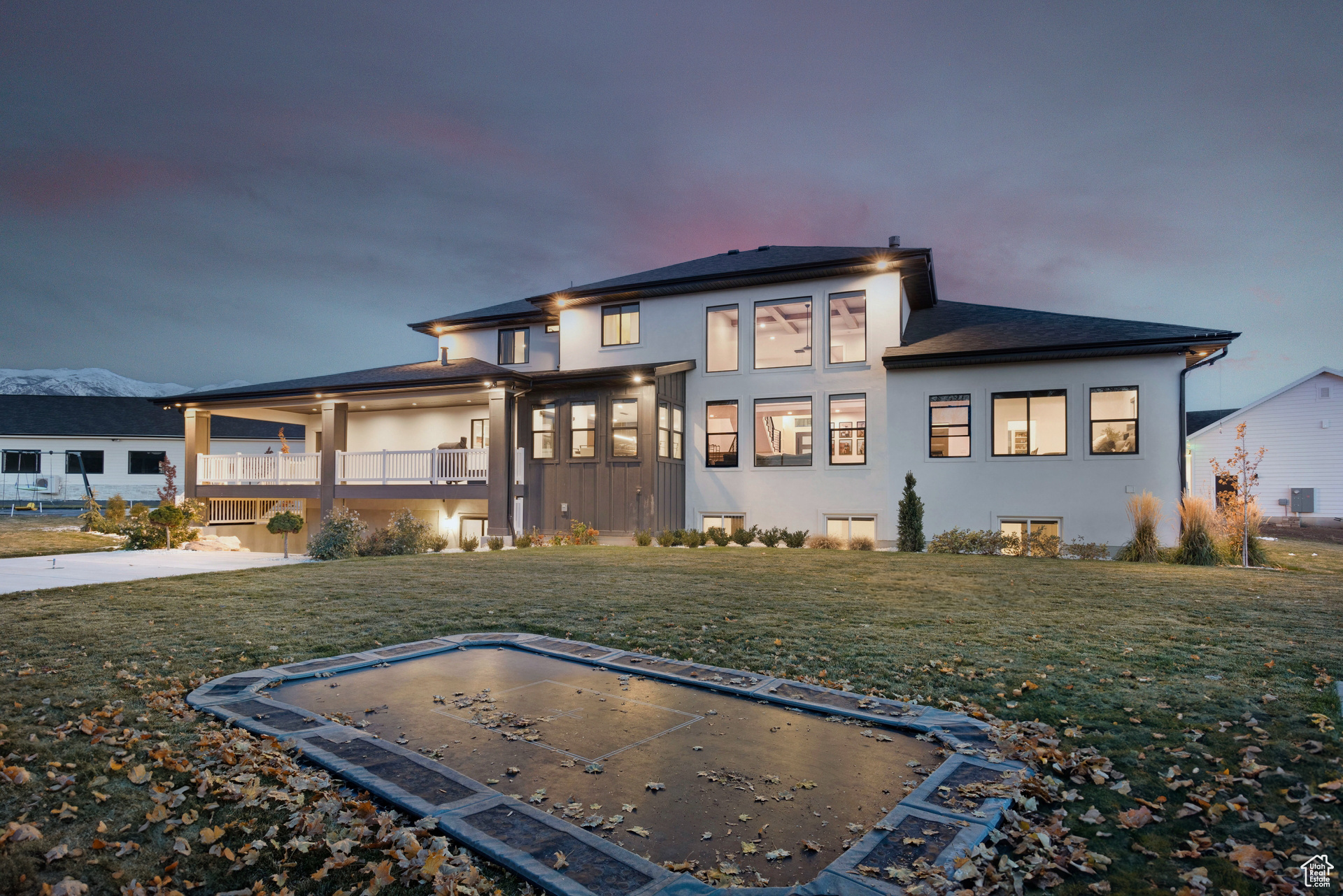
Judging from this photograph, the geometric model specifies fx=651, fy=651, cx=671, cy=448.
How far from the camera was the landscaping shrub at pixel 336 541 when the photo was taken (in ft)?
48.1

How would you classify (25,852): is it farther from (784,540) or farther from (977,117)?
(977,117)

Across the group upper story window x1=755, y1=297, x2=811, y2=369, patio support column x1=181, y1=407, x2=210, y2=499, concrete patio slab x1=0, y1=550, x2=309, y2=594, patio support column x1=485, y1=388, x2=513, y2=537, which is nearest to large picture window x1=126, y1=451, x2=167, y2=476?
patio support column x1=181, y1=407, x2=210, y2=499

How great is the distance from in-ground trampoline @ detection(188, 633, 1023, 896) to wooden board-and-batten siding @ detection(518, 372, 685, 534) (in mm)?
12178

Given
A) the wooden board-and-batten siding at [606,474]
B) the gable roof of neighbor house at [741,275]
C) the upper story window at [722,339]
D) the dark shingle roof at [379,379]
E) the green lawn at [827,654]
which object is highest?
the gable roof of neighbor house at [741,275]

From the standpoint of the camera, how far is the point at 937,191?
987 inches

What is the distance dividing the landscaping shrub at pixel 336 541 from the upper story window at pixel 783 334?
1143 cm

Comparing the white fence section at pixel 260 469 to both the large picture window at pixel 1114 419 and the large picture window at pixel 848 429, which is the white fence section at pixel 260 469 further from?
the large picture window at pixel 1114 419

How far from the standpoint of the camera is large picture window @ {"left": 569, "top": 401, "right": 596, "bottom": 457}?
18.6 meters

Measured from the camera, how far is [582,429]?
1870cm

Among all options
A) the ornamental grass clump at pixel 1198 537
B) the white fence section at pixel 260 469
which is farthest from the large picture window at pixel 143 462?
the ornamental grass clump at pixel 1198 537

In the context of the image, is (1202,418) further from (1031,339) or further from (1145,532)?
(1145,532)

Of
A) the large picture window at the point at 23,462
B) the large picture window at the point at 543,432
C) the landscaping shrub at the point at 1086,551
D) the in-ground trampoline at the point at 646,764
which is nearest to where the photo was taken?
the in-ground trampoline at the point at 646,764

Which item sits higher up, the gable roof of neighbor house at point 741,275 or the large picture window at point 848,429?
the gable roof of neighbor house at point 741,275

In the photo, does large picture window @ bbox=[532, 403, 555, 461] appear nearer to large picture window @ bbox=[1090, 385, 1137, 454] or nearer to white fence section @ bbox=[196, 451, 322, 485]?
white fence section @ bbox=[196, 451, 322, 485]
